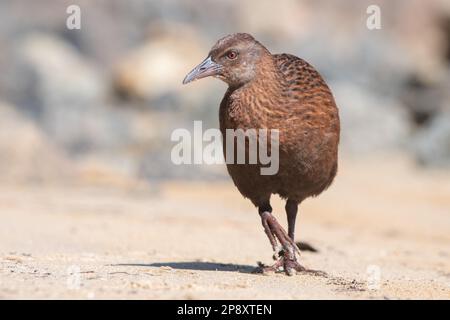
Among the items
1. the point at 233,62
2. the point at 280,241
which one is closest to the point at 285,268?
the point at 280,241

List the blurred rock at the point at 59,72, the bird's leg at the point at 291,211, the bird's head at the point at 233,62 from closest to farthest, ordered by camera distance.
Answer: the bird's head at the point at 233,62
the bird's leg at the point at 291,211
the blurred rock at the point at 59,72

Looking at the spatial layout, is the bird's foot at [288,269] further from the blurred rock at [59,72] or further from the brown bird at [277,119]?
the blurred rock at [59,72]

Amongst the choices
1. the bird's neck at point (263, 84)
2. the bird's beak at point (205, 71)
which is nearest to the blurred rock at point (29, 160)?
the bird's beak at point (205, 71)

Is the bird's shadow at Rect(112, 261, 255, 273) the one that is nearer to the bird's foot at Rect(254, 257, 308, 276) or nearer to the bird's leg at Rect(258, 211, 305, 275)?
the bird's foot at Rect(254, 257, 308, 276)

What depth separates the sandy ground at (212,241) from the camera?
677 centimetres

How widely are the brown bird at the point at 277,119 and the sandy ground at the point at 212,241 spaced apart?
698 mm

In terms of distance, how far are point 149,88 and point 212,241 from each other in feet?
53.8

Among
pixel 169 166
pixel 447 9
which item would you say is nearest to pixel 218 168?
pixel 169 166

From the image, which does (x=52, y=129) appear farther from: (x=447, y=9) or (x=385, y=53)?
(x=447, y=9)

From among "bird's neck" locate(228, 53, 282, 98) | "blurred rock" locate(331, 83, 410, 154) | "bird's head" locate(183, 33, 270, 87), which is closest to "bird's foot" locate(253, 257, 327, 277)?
"bird's neck" locate(228, 53, 282, 98)

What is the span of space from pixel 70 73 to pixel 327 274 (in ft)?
75.4

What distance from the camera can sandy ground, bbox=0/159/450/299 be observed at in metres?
6.77

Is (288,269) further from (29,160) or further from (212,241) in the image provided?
(29,160)

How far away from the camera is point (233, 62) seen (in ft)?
26.5
